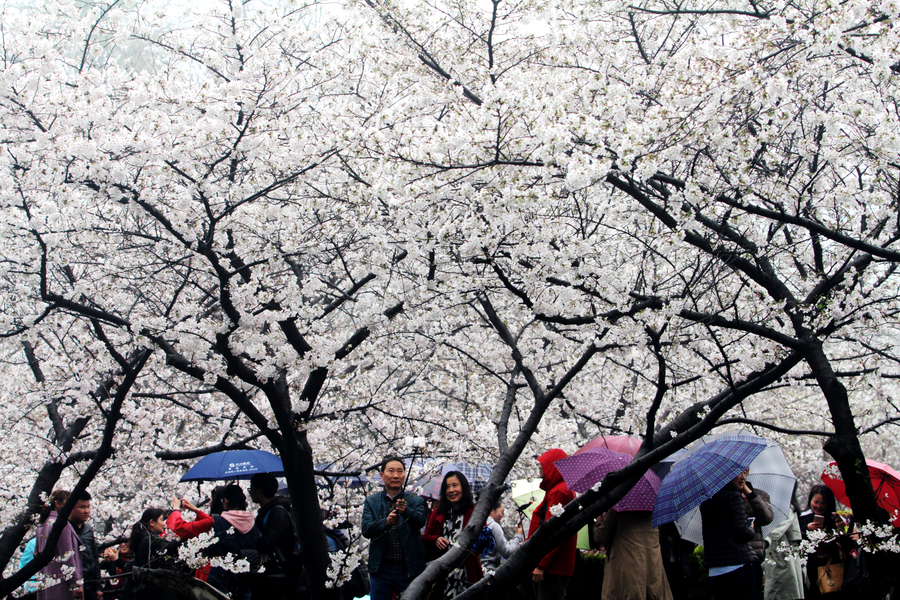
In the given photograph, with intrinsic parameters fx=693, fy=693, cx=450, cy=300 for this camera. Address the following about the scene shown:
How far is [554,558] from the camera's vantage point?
498 centimetres

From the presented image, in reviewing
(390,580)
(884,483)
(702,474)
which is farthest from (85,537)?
(884,483)

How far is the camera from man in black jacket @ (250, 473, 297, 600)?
516 centimetres

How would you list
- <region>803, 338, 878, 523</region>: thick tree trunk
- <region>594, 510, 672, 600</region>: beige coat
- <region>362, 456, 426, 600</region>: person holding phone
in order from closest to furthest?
<region>803, 338, 878, 523</region>: thick tree trunk < <region>594, 510, 672, 600</region>: beige coat < <region>362, 456, 426, 600</region>: person holding phone

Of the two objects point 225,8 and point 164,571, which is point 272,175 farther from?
point 164,571

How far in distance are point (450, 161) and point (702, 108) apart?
1.72 m

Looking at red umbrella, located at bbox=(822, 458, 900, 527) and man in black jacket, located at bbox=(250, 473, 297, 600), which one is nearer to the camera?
red umbrella, located at bbox=(822, 458, 900, 527)

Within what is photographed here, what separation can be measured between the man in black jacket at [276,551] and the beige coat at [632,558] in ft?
7.53

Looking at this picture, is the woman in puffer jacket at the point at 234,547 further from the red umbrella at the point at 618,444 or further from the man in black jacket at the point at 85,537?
the red umbrella at the point at 618,444

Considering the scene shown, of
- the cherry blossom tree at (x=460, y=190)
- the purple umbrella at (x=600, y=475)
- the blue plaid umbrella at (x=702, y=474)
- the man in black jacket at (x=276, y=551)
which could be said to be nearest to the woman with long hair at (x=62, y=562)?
the cherry blossom tree at (x=460, y=190)

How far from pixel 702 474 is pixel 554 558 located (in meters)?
1.27

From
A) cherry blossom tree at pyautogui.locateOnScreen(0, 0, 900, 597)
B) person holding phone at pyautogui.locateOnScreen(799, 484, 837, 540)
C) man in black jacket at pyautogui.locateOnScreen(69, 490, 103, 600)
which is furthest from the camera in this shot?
man in black jacket at pyautogui.locateOnScreen(69, 490, 103, 600)

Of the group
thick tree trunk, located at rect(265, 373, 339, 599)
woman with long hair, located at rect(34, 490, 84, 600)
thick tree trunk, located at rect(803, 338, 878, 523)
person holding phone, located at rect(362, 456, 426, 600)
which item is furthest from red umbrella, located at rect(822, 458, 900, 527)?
woman with long hair, located at rect(34, 490, 84, 600)

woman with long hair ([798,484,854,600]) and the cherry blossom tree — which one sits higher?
the cherry blossom tree

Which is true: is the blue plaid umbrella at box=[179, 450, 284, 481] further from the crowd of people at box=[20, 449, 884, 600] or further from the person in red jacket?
the person in red jacket
